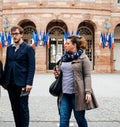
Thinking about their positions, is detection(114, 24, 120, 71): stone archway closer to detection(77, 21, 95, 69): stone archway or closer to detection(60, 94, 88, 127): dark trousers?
detection(77, 21, 95, 69): stone archway

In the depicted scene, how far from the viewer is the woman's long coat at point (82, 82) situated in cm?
777

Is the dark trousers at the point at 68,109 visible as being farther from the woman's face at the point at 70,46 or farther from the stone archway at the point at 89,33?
the stone archway at the point at 89,33

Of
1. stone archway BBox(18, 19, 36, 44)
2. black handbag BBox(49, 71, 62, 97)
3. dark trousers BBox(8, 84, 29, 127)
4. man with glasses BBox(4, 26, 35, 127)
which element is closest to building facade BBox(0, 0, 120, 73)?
stone archway BBox(18, 19, 36, 44)

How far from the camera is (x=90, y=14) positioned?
133ft

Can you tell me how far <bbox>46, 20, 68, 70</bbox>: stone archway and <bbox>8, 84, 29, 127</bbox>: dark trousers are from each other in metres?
33.0

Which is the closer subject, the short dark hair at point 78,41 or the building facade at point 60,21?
the short dark hair at point 78,41

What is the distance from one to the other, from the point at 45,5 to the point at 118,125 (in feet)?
98.7

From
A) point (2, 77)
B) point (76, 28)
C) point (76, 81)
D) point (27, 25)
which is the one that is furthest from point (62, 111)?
point (27, 25)

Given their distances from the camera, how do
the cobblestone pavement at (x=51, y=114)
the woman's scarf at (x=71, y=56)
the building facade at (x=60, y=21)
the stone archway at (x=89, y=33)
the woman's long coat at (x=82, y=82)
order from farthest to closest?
the stone archway at (x=89, y=33), the building facade at (x=60, y=21), the cobblestone pavement at (x=51, y=114), the woman's scarf at (x=71, y=56), the woman's long coat at (x=82, y=82)

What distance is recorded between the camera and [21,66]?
8438 mm

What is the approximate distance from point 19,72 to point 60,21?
107 feet

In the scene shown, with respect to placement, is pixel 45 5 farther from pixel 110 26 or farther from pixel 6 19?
pixel 110 26

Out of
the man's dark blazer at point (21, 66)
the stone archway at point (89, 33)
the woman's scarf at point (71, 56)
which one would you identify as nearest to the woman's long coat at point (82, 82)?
the woman's scarf at point (71, 56)

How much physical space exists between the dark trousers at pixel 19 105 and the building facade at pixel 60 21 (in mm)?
Answer: 30706
